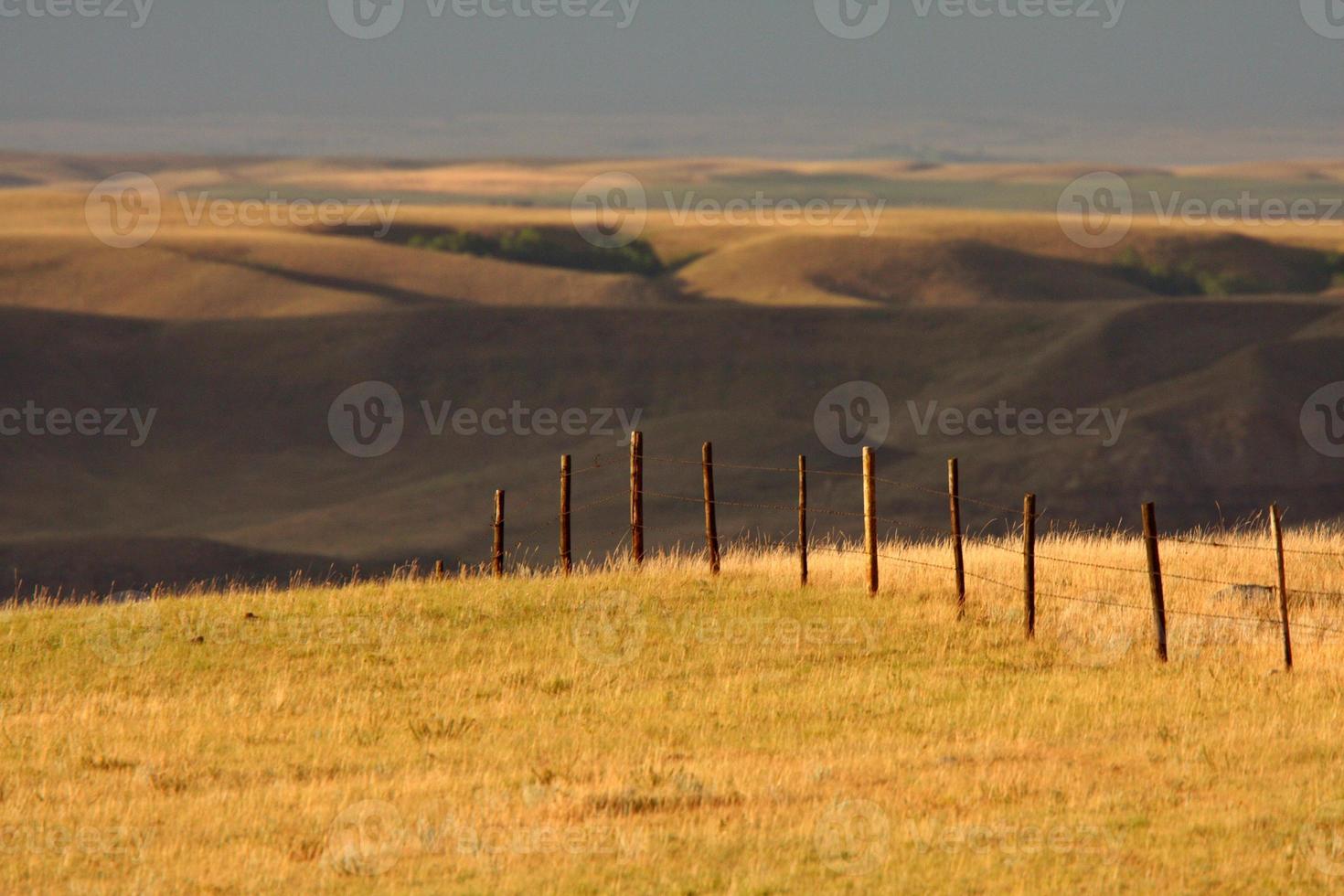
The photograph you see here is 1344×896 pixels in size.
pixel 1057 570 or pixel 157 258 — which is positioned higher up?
pixel 157 258

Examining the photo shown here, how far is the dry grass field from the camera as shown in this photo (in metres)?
9.78

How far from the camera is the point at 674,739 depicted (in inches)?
512

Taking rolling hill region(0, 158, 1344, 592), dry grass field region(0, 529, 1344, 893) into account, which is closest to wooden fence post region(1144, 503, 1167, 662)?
dry grass field region(0, 529, 1344, 893)

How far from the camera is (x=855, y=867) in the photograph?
9609mm

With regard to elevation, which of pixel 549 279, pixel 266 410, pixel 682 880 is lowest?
pixel 682 880

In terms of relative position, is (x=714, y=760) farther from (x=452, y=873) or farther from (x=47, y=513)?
(x=47, y=513)

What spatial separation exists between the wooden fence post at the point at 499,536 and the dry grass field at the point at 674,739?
1.82 ft

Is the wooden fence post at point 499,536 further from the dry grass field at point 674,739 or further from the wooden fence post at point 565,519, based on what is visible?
the wooden fence post at point 565,519

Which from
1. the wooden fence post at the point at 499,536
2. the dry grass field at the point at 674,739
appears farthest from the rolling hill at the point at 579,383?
the dry grass field at the point at 674,739

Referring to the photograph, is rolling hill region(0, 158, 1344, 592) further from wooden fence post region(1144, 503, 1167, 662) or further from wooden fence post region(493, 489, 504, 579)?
wooden fence post region(1144, 503, 1167, 662)

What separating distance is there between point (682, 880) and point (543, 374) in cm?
6631

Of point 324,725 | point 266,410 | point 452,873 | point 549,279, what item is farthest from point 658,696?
point 549,279

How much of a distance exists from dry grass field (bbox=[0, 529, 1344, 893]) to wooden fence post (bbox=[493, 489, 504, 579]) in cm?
55

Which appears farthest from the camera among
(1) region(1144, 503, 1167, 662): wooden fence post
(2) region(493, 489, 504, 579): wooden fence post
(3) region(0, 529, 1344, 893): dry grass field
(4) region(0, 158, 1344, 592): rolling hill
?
(4) region(0, 158, 1344, 592): rolling hill
